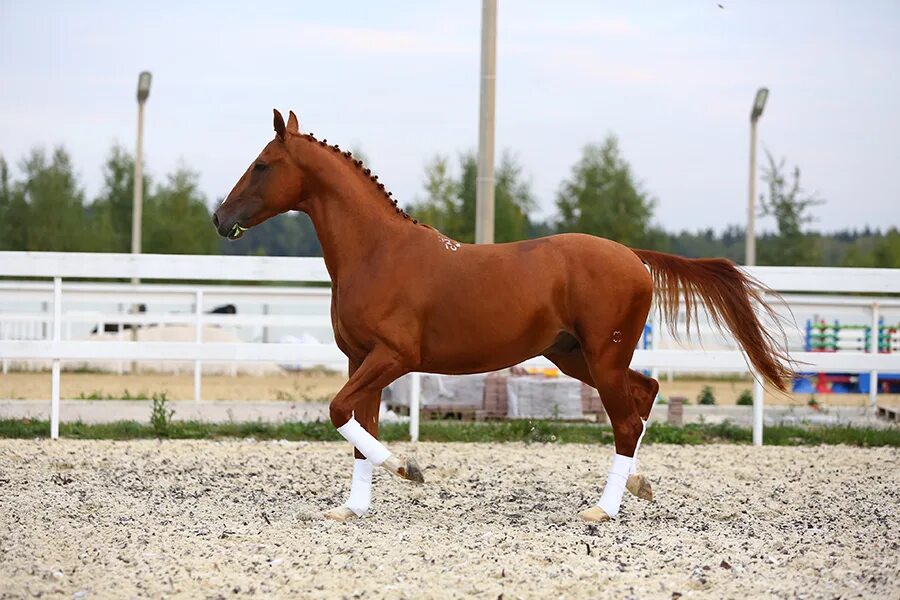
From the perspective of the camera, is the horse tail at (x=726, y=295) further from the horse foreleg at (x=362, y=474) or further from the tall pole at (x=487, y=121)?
the tall pole at (x=487, y=121)

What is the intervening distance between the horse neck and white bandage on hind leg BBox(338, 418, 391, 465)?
860 mm

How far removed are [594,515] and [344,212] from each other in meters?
2.20

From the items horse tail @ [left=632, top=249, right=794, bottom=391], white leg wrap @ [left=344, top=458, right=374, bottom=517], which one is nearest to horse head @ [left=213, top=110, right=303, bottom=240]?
white leg wrap @ [left=344, top=458, right=374, bottom=517]

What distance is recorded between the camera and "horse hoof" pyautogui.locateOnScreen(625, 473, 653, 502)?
6.13 metres

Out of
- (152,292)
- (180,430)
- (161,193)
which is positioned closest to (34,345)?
(180,430)

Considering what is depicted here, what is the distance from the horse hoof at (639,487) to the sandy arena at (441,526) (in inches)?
4.5

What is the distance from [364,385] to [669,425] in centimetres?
488

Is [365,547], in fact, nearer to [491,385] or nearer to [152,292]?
[491,385]

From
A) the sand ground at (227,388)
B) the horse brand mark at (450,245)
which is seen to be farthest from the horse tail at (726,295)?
the sand ground at (227,388)

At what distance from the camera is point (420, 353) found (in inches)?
232

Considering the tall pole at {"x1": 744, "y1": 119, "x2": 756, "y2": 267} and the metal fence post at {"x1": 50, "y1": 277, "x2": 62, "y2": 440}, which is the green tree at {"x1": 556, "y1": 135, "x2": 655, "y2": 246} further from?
the metal fence post at {"x1": 50, "y1": 277, "x2": 62, "y2": 440}

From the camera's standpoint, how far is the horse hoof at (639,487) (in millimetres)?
6133

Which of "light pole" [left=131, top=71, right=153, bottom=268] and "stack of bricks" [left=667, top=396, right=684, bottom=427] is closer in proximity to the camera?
"stack of bricks" [left=667, top=396, right=684, bottom=427]

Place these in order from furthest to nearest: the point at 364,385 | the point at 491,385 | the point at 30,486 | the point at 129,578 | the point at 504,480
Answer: the point at 491,385 → the point at 504,480 → the point at 30,486 → the point at 364,385 → the point at 129,578
